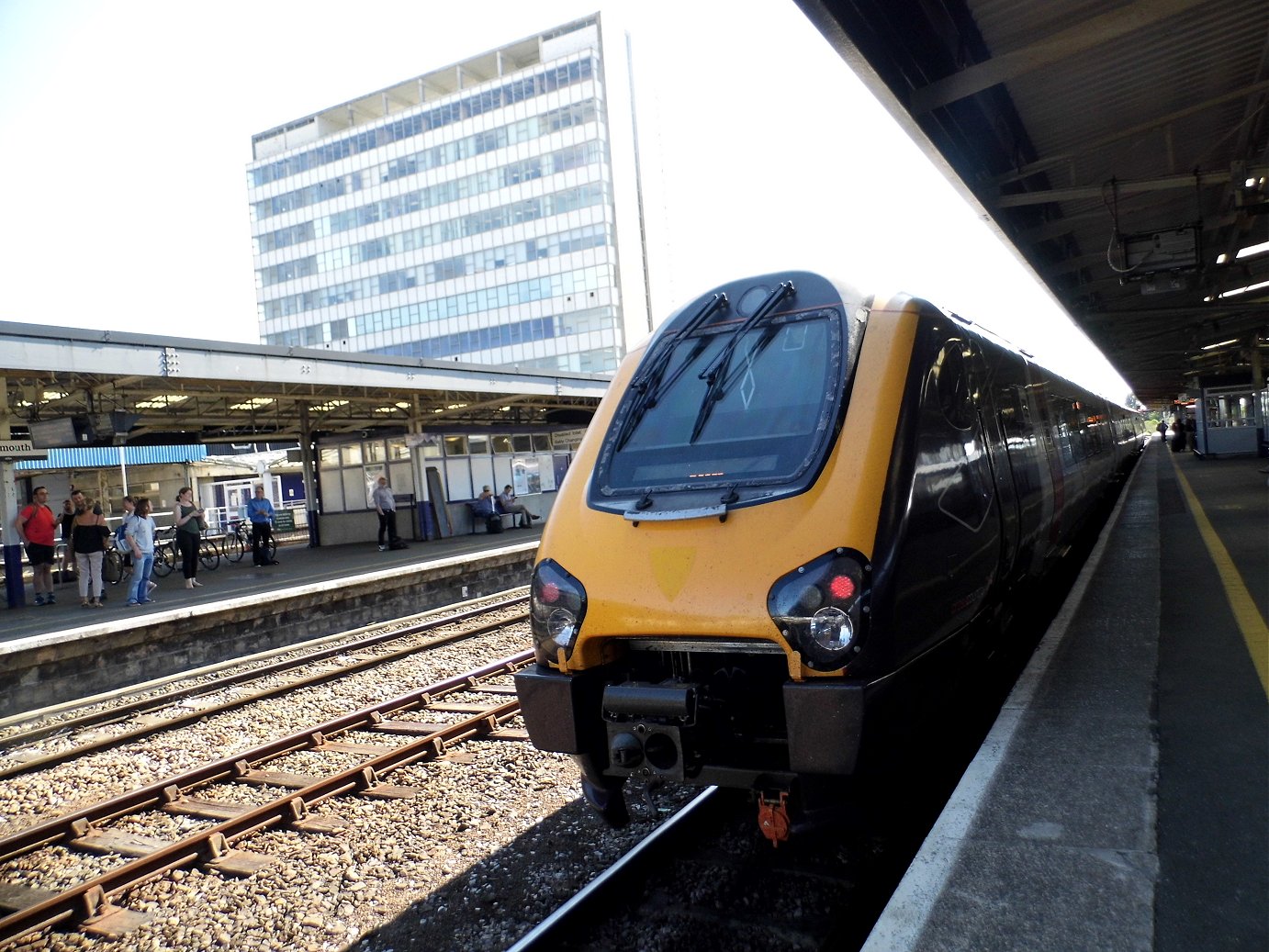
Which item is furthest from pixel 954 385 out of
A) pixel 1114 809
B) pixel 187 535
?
pixel 187 535

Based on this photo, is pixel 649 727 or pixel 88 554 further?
pixel 88 554

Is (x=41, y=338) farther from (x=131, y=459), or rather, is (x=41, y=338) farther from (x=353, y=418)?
(x=131, y=459)

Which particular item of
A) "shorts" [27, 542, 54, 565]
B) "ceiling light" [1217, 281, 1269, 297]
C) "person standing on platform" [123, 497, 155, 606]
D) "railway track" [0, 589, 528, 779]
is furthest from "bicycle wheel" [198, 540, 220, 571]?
"ceiling light" [1217, 281, 1269, 297]

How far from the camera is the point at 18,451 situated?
1333 cm

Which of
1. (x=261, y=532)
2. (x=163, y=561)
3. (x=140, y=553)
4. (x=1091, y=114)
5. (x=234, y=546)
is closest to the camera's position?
(x=1091, y=114)

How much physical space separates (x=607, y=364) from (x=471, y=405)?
1556 inches

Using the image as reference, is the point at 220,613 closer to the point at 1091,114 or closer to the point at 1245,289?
the point at 1091,114

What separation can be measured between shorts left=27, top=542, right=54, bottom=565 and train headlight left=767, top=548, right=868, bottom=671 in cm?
1442

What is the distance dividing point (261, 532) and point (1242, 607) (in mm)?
17348

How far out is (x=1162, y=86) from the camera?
8078 mm

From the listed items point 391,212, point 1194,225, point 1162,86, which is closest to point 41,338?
point 1162,86

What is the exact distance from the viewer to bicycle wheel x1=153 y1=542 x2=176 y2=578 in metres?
19.2

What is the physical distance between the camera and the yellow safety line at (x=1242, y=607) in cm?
Answer: 554

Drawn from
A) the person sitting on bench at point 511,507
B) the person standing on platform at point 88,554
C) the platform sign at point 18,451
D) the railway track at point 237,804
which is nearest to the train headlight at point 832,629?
the railway track at point 237,804
